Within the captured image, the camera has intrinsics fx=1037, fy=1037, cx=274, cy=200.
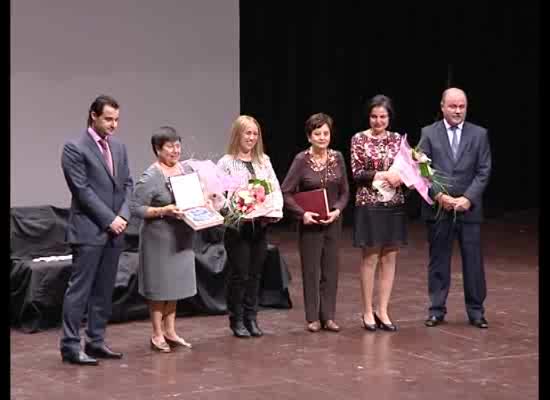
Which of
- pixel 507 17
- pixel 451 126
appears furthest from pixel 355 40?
pixel 451 126

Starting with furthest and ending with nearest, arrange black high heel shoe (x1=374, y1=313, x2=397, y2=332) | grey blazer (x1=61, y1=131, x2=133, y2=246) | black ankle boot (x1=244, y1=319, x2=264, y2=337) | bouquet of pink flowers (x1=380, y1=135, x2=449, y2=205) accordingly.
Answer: black high heel shoe (x1=374, y1=313, x2=397, y2=332), black ankle boot (x1=244, y1=319, x2=264, y2=337), bouquet of pink flowers (x1=380, y1=135, x2=449, y2=205), grey blazer (x1=61, y1=131, x2=133, y2=246)

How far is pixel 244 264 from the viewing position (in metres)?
5.88

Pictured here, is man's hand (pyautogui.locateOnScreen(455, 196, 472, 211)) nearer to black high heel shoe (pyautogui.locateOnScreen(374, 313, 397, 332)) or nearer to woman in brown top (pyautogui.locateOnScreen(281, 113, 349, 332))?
woman in brown top (pyautogui.locateOnScreen(281, 113, 349, 332))

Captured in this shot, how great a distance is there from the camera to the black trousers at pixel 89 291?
17.1ft

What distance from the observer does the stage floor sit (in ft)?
15.5

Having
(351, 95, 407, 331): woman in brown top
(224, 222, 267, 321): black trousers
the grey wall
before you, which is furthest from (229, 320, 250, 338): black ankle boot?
the grey wall

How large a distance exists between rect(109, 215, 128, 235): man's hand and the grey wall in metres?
2.90

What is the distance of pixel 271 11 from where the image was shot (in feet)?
37.5

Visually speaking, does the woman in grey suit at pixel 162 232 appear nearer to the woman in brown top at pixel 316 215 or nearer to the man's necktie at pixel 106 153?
the man's necktie at pixel 106 153

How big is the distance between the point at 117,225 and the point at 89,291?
0.38 meters

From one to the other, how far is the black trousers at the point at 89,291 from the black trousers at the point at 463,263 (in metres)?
2.04

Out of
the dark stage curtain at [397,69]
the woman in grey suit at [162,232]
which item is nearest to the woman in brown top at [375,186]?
the woman in grey suit at [162,232]

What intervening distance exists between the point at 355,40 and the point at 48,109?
16.1 feet

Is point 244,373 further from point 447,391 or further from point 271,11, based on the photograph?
point 271,11
